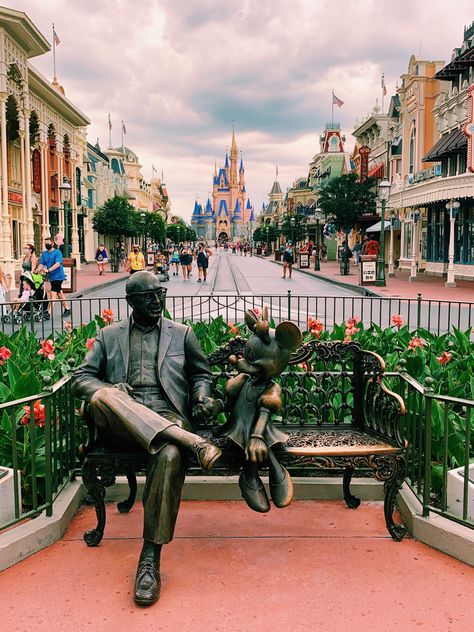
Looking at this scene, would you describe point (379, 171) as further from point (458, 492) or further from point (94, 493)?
point (94, 493)

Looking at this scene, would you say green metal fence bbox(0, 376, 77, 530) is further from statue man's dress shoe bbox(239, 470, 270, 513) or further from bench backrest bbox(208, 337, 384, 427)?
statue man's dress shoe bbox(239, 470, 270, 513)

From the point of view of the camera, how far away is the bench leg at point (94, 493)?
147 inches

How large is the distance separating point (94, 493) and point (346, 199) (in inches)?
1553

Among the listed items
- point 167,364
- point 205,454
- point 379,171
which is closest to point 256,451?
point 205,454

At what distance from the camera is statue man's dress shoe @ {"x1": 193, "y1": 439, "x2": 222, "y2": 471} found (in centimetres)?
324

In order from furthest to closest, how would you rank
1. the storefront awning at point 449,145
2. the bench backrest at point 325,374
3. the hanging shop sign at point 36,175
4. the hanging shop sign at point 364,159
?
the hanging shop sign at point 364,159 < the hanging shop sign at point 36,175 < the storefront awning at point 449,145 < the bench backrest at point 325,374

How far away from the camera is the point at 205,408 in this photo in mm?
3719

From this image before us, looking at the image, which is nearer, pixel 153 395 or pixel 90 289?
pixel 153 395

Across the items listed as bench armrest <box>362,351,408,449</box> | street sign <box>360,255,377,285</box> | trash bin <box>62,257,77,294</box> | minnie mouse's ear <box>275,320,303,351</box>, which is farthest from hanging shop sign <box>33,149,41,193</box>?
minnie mouse's ear <box>275,320,303,351</box>

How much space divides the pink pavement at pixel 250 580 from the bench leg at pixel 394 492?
0.07 m

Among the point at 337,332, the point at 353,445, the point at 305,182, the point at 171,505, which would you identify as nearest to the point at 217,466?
the point at 171,505

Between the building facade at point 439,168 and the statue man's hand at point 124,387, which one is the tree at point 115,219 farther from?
the statue man's hand at point 124,387

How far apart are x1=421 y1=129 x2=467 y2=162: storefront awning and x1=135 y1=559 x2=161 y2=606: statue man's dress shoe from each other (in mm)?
27993

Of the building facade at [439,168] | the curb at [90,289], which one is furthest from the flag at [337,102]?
the curb at [90,289]
